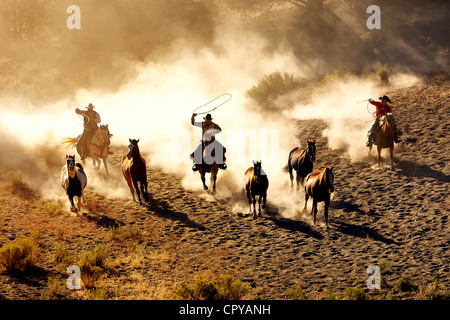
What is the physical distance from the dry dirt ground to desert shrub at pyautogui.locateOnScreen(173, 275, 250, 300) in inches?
12.8

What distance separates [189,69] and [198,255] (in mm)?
26012

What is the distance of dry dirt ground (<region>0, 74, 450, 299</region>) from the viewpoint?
1283cm

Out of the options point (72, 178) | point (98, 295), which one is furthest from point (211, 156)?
point (98, 295)

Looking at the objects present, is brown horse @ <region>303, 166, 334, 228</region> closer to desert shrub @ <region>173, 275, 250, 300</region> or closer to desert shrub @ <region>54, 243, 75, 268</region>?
desert shrub @ <region>173, 275, 250, 300</region>

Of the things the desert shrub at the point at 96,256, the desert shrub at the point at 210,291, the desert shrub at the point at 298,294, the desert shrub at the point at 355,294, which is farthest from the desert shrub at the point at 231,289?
the desert shrub at the point at 96,256

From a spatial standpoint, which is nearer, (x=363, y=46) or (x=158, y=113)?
(x=158, y=113)

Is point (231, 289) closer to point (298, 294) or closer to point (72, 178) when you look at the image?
point (298, 294)

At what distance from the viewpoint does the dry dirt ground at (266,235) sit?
42.1 ft

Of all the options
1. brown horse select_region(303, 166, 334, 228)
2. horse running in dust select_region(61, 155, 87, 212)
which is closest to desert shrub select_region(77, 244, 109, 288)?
horse running in dust select_region(61, 155, 87, 212)

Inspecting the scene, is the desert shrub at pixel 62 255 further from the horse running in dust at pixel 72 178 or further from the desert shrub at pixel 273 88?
the desert shrub at pixel 273 88

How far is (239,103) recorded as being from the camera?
3103 cm

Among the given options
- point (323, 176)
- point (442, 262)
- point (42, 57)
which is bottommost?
point (442, 262)

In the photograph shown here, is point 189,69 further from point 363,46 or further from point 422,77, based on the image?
point 422,77
